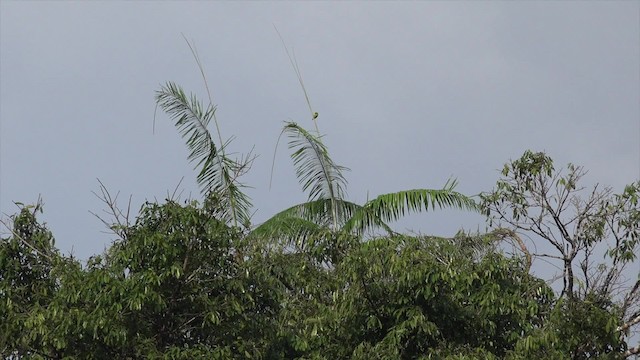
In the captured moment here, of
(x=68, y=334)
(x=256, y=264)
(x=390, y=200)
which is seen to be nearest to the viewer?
(x=68, y=334)

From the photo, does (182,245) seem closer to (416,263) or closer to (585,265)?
(416,263)

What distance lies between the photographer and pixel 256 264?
14.1m

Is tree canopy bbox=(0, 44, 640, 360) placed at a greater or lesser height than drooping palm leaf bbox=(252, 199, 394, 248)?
lesser

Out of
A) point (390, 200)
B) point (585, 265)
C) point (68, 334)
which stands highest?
point (390, 200)

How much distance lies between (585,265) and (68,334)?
5672mm

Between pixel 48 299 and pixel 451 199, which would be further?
pixel 451 199

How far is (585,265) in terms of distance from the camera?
14375 mm

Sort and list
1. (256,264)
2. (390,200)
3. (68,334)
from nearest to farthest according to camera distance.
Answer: (68,334), (256,264), (390,200)

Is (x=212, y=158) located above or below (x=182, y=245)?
above

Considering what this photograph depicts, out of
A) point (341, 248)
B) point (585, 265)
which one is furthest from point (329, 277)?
point (585, 265)

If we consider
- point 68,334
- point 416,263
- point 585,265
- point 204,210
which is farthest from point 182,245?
point 585,265

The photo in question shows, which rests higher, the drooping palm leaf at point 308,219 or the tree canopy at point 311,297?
the drooping palm leaf at point 308,219

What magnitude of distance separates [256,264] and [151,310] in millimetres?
1304

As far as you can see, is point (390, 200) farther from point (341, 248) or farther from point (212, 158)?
point (341, 248)
